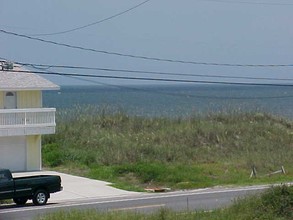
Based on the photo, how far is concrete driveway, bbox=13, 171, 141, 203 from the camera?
3306 cm

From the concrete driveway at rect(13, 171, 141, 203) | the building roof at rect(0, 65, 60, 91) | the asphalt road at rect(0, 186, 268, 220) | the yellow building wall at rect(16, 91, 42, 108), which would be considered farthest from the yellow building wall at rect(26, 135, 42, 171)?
the asphalt road at rect(0, 186, 268, 220)

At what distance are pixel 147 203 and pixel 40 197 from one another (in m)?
3.94

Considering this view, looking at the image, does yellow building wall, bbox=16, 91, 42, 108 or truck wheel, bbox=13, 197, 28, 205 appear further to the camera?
yellow building wall, bbox=16, 91, 42, 108

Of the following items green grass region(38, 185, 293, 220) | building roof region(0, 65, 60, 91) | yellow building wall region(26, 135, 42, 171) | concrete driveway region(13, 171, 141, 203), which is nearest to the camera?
green grass region(38, 185, 293, 220)

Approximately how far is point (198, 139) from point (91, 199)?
729 inches

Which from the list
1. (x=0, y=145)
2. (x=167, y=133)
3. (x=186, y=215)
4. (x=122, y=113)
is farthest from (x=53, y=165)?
(x=186, y=215)

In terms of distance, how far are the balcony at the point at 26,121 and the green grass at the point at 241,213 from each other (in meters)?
18.6

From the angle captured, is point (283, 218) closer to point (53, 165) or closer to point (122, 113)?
point (53, 165)

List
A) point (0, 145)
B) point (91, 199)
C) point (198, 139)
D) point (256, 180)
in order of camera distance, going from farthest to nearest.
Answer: point (198, 139) → point (0, 145) → point (256, 180) → point (91, 199)

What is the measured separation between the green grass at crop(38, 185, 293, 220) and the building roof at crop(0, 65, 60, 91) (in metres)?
19.4

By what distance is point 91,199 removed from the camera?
106 feet

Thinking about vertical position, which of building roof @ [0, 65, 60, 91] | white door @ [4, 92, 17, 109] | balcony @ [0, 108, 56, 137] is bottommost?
balcony @ [0, 108, 56, 137]

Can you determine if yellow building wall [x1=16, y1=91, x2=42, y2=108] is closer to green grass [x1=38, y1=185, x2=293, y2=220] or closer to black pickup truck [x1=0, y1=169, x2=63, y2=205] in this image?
black pickup truck [x1=0, y1=169, x2=63, y2=205]

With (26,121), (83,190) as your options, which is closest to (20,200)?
(83,190)
